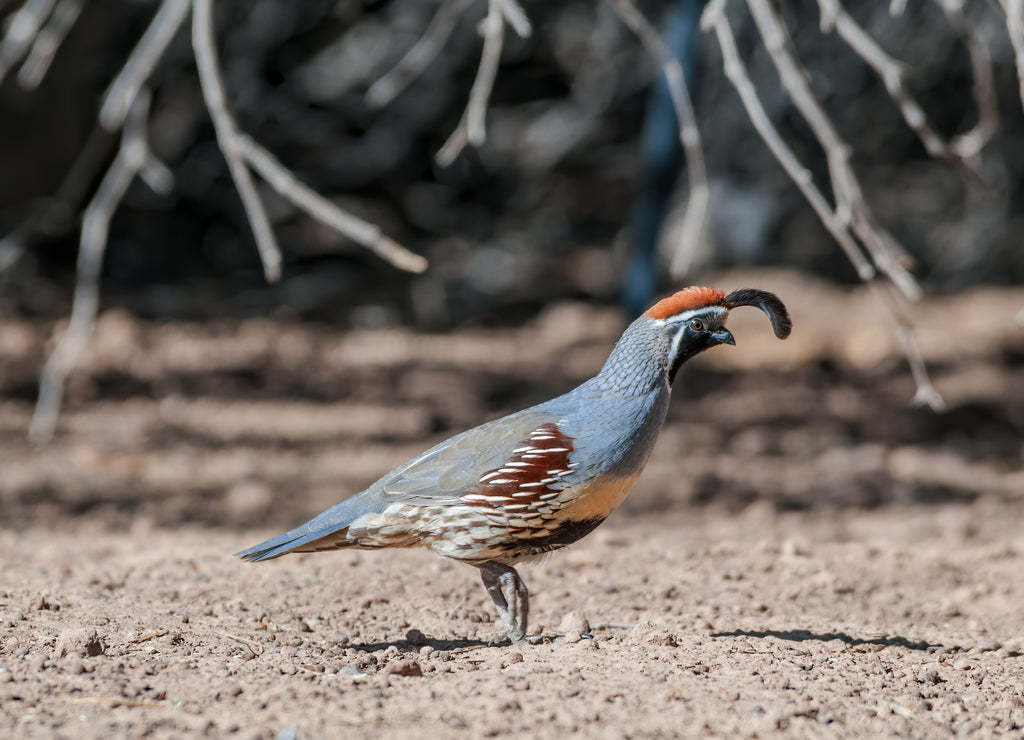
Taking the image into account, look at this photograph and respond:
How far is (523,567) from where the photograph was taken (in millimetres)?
4930

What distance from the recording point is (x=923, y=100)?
39.9ft

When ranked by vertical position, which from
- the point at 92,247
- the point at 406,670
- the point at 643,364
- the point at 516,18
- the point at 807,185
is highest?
the point at 516,18

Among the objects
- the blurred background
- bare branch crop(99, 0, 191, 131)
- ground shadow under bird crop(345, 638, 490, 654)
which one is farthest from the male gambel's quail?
the blurred background

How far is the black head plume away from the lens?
12.2 feet

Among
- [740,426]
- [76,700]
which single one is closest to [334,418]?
[740,426]

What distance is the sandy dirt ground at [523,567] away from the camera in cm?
292

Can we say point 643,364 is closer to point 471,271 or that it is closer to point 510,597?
point 510,597

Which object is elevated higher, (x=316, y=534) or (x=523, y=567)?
(x=316, y=534)

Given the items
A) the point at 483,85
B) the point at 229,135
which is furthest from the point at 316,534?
the point at 483,85

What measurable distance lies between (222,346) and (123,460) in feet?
7.16

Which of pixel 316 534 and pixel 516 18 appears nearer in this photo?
pixel 516 18

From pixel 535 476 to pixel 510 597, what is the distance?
16.0 inches

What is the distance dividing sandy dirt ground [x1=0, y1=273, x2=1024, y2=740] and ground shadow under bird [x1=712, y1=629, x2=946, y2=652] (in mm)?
21

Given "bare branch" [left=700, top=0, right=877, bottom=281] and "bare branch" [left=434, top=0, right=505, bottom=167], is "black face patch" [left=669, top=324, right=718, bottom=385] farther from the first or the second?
"bare branch" [left=434, top=0, right=505, bottom=167]
